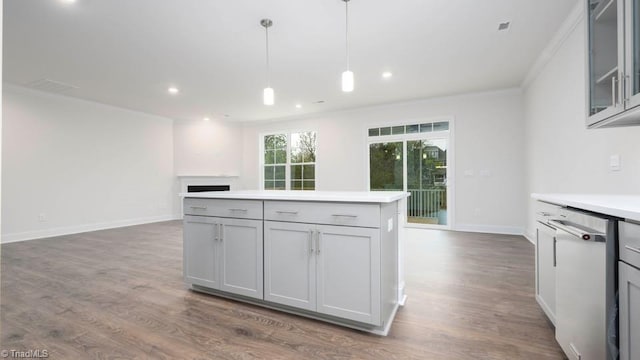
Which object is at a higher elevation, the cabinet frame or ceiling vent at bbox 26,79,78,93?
ceiling vent at bbox 26,79,78,93

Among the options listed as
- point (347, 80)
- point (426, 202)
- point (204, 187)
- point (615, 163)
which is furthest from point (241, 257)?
point (204, 187)

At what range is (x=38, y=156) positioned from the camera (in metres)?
5.35

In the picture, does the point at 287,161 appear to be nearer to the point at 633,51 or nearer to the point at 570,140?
the point at 570,140

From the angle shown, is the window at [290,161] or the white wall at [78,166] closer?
the white wall at [78,166]

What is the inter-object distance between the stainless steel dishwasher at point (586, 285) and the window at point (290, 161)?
6034 mm

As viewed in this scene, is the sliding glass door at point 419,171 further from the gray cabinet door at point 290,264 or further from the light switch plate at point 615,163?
the gray cabinet door at point 290,264

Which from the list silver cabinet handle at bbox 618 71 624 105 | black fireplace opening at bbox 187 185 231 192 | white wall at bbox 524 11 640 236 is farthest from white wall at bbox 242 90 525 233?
silver cabinet handle at bbox 618 71 624 105

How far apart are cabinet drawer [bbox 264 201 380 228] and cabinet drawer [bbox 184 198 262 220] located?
4.5 inches

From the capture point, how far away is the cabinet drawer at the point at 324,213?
2.02m

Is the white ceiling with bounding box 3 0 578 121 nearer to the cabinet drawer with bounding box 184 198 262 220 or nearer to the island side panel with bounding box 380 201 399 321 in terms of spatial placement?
the cabinet drawer with bounding box 184 198 262 220

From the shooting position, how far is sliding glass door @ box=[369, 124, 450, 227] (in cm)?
597

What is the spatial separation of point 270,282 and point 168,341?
0.76 m

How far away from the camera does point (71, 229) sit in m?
5.78

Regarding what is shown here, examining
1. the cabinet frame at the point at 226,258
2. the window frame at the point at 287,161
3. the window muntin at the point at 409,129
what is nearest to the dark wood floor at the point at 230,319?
the cabinet frame at the point at 226,258
